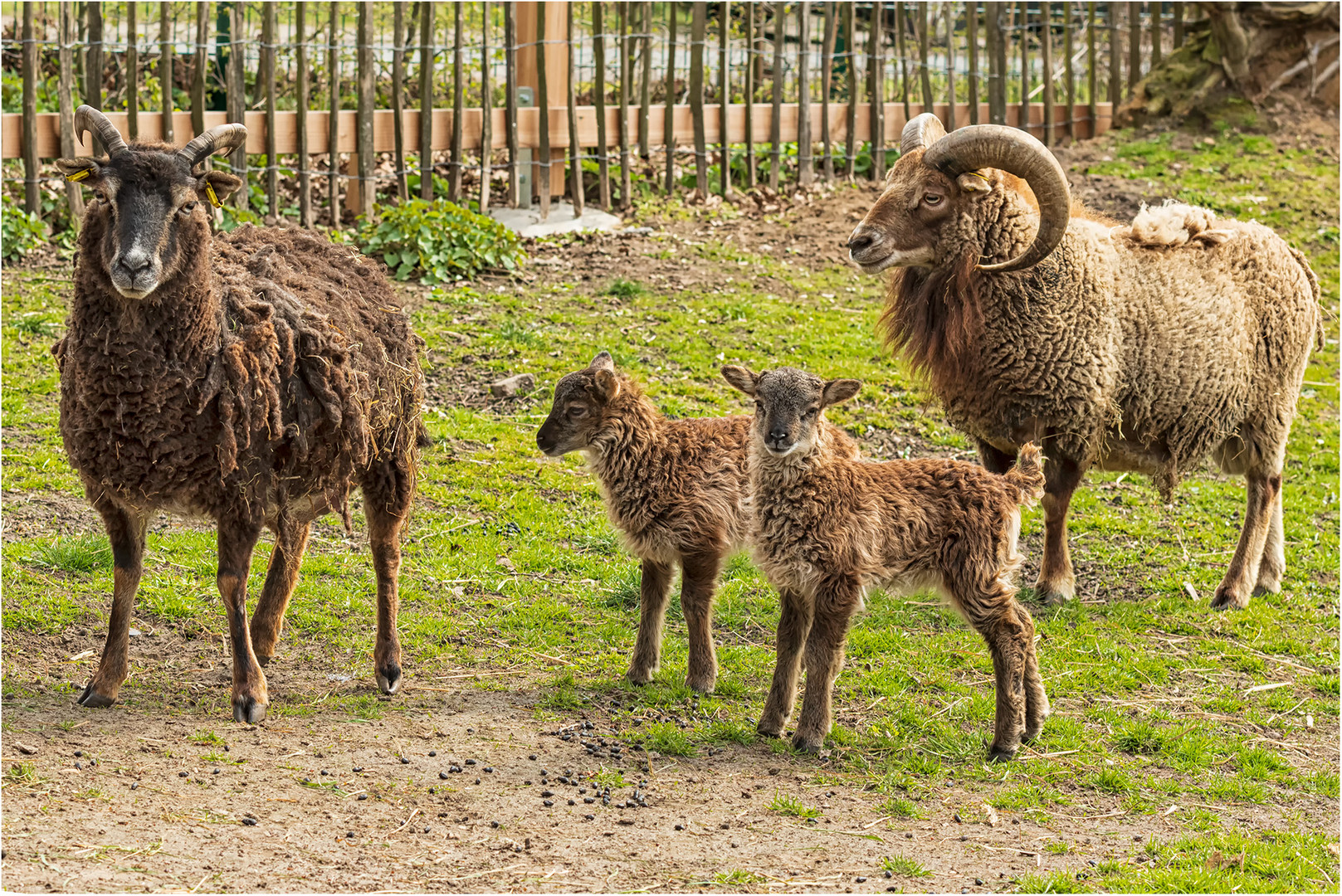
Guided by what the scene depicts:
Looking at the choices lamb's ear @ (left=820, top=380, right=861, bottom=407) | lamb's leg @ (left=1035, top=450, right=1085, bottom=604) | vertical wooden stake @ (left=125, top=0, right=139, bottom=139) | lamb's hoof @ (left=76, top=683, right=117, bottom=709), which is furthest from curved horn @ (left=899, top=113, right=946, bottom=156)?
vertical wooden stake @ (left=125, top=0, right=139, bottom=139)

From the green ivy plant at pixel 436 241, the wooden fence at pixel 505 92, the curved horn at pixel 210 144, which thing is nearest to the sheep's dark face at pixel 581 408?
the curved horn at pixel 210 144

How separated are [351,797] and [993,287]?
4.81m

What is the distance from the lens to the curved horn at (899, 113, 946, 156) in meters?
9.09

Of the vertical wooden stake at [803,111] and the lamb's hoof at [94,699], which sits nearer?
the lamb's hoof at [94,699]

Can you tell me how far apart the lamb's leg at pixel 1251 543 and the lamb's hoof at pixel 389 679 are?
17.1 ft

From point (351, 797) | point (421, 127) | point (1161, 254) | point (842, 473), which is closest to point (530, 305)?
point (421, 127)

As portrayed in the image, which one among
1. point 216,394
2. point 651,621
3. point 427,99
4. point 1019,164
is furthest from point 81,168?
point 427,99

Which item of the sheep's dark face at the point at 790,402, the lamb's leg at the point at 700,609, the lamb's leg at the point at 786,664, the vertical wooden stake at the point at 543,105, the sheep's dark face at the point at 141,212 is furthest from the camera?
the vertical wooden stake at the point at 543,105

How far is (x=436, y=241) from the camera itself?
43.4ft

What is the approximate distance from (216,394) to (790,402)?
2.58 metres

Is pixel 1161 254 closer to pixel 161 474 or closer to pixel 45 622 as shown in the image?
pixel 161 474

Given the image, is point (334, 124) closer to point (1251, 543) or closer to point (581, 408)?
point (581, 408)

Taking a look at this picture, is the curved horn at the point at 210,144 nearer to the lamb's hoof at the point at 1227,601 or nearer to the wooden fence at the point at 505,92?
the lamb's hoof at the point at 1227,601

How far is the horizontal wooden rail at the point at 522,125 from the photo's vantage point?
12.5 metres
